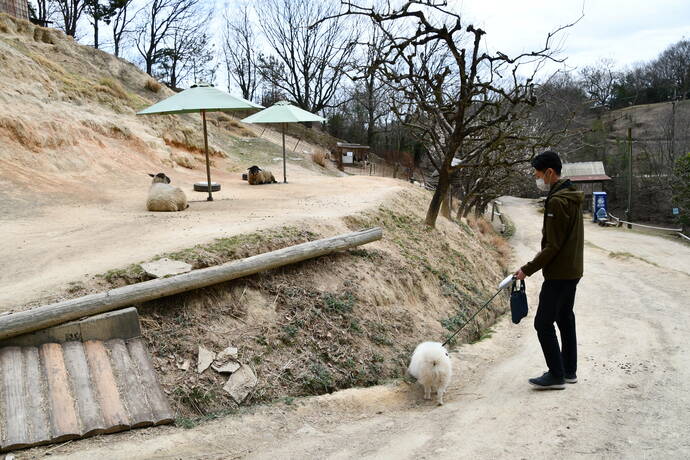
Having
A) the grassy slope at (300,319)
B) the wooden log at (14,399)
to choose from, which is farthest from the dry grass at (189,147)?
the wooden log at (14,399)

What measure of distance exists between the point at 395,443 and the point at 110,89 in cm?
1842

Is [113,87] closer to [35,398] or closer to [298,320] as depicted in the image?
[298,320]

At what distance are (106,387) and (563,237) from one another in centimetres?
420

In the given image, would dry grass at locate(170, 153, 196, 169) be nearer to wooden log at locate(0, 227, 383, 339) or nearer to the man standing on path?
wooden log at locate(0, 227, 383, 339)

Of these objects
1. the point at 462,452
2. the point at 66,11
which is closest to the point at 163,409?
the point at 462,452

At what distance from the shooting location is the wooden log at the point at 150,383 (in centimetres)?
445

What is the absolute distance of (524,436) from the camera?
4.17 m

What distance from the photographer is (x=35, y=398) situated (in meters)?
4.23

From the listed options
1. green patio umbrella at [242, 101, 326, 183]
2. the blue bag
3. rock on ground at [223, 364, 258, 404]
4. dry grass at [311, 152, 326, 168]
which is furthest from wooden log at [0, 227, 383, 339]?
dry grass at [311, 152, 326, 168]

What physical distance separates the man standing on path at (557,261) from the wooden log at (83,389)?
12.6 ft

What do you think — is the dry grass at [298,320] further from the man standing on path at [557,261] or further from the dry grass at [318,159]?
the dry grass at [318,159]

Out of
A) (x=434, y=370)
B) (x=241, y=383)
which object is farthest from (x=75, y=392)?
(x=434, y=370)

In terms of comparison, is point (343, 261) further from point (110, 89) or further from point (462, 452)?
point (110, 89)

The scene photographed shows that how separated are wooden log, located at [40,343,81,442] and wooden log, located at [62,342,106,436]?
5 cm
